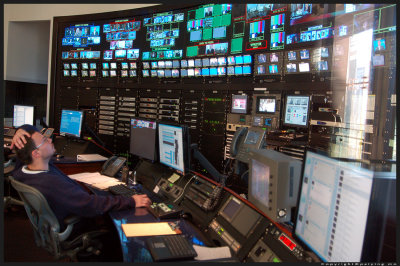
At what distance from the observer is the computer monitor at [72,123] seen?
3.98 metres

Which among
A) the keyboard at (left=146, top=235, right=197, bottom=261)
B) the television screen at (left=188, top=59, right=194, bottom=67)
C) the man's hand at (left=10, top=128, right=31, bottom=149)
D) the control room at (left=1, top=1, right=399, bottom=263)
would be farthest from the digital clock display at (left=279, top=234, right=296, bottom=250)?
the television screen at (left=188, top=59, right=194, bottom=67)

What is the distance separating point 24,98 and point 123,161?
4702 millimetres

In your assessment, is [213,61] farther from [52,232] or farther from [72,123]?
[52,232]

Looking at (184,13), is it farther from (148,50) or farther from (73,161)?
(73,161)

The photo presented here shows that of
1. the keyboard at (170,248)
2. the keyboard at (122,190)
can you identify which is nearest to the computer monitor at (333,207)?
the keyboard at (170,248)

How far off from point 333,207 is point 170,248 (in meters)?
0.76

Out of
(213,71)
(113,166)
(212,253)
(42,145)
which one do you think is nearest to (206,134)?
(213,71)

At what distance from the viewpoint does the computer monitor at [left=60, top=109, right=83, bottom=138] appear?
3975 millimetres

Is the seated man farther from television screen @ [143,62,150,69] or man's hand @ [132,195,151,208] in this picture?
television screen @ [143,62,150,69]

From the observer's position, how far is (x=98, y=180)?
287 centimetres

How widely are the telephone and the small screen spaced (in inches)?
25.1

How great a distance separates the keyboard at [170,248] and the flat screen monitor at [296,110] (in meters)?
2.23

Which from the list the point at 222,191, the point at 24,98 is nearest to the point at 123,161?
the point at 222,191

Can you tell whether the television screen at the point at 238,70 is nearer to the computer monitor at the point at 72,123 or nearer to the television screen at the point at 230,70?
the television screen at the point at 230,70
